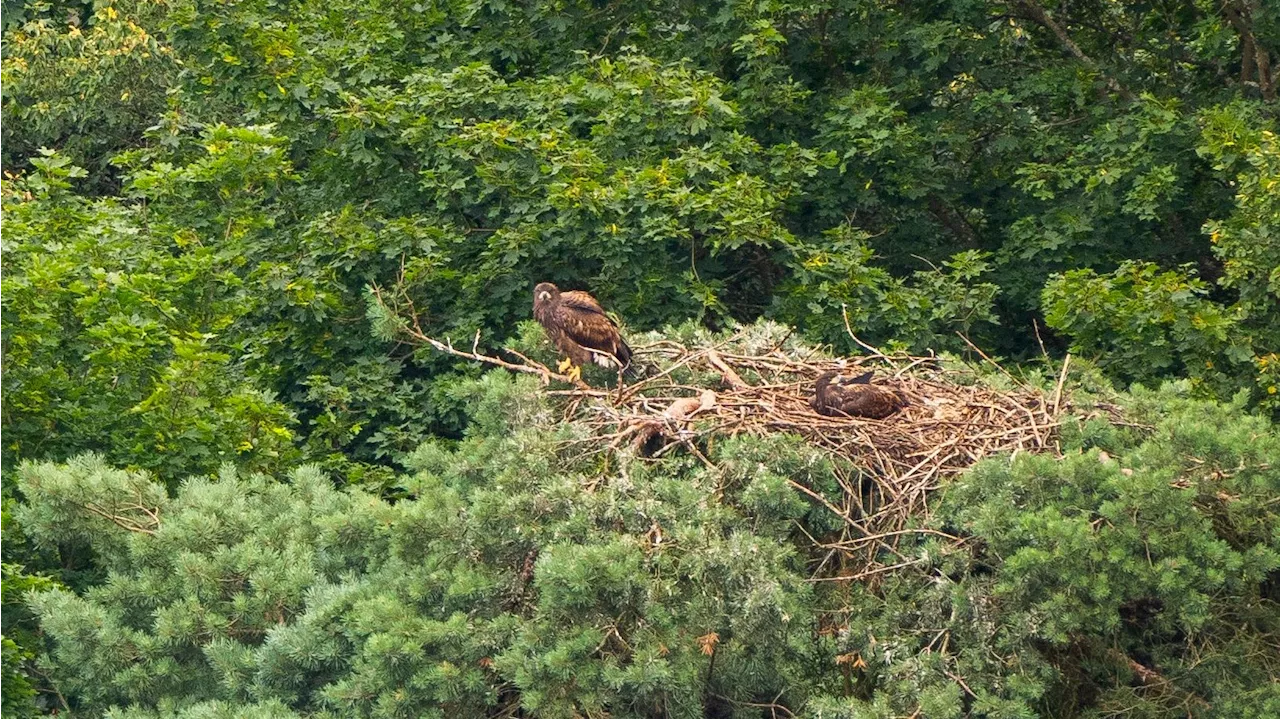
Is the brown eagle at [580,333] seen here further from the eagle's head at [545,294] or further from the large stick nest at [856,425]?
the large stick nest at [856,425]

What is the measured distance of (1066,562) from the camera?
7.44 m

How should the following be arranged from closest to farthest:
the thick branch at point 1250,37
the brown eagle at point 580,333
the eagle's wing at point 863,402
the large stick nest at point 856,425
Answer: the large stick nest at point 856,425
the eagle's wing at point 863,402
the brown eagle at point 580,333
the thick branch at point 1250,37

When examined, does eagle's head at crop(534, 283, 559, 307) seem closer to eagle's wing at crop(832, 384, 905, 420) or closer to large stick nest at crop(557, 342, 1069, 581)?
large stick nest at crop(557, 342, 1069, 581)

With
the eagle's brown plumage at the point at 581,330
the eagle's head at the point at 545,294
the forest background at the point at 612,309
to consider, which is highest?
the eagle's brown plumage at the point at 581,330

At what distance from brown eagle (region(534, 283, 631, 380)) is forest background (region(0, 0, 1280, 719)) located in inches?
22.4

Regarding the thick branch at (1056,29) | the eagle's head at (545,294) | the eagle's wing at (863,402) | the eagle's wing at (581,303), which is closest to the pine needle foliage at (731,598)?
the eagle's wing at (863,402)

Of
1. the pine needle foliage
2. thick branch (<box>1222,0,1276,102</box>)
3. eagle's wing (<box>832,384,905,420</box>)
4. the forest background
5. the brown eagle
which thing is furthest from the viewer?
thick branch (<box>1222,0,1276,102</box>)

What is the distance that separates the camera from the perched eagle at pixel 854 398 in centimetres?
851

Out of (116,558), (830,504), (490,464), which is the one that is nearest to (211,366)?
(116,558)

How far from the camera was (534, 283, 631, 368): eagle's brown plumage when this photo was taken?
9.22 m

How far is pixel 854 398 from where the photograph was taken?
851cm

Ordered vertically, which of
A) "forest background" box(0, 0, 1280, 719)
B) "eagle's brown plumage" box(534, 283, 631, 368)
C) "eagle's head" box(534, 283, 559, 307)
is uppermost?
"eagle's brown plumage" box(534, 283, 631, 368)

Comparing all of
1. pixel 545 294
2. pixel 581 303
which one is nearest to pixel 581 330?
pixel 581 303

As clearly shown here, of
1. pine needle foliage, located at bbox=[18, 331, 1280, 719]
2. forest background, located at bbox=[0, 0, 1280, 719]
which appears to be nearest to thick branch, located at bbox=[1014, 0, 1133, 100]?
forest background, located at bbox=[0, 0, 1280, 719]
